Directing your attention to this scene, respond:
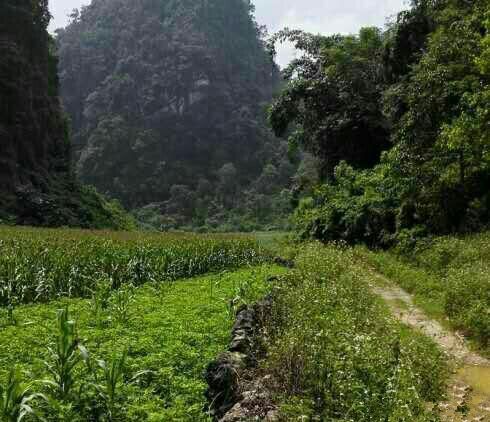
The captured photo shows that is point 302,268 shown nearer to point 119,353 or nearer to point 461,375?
point 461,375

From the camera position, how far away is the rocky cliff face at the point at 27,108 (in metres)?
40.5

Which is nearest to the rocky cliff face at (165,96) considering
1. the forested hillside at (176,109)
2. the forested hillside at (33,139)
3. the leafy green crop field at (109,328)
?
the forested hillside at (176,109)

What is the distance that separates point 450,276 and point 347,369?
7.76m

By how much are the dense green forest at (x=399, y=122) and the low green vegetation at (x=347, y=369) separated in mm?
9099

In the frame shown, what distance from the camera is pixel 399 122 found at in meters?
22.3

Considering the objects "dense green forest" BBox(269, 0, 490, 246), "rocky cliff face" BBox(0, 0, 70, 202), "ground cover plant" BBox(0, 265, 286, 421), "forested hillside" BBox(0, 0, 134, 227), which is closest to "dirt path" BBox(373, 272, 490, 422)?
"ground cover plant" BBox(0, 265, 286, 421)

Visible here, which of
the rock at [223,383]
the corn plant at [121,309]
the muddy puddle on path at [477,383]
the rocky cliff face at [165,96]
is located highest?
the rocky cliff face at [165,96]

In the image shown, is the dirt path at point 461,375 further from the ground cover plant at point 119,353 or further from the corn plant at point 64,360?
the corn plant at point 64,360

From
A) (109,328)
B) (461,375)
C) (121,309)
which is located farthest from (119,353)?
(461,375)

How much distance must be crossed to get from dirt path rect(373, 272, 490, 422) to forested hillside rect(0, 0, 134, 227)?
3114 centimetres

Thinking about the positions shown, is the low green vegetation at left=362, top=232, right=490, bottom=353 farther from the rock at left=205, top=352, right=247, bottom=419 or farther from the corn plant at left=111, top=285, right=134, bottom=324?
the corn plant at left=111, top=285, right=134, bottom=324

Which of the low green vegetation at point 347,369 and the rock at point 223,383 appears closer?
the low green vegetation at point 347,369

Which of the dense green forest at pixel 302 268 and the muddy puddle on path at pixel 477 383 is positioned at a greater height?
the dense green forest at pixel 302 268

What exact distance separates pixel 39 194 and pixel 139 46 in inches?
3410
